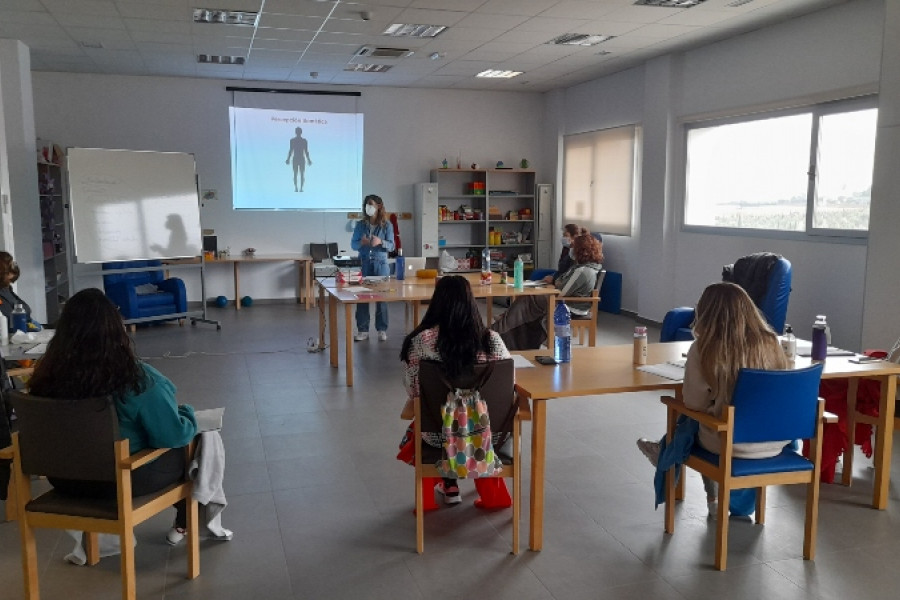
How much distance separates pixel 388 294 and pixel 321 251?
15.1 ft

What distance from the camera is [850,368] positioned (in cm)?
333

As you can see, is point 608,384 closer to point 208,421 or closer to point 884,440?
point 884,440

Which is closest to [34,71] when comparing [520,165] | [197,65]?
[197,65]

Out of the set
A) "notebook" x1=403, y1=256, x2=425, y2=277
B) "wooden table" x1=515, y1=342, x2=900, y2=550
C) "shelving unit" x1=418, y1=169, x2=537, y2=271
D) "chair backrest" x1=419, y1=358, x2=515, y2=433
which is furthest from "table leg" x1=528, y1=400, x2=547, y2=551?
"shelving unit" x1=418, y1=169, x2=537, y2=271

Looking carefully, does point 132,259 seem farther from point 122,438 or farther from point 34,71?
point 122,438

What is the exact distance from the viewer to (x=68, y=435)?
7.63 feet

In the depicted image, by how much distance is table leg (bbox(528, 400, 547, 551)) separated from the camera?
2.96m

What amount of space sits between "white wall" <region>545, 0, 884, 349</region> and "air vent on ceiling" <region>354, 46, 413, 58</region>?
9.40 feet

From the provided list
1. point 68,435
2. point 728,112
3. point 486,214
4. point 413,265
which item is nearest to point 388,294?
point 413,265

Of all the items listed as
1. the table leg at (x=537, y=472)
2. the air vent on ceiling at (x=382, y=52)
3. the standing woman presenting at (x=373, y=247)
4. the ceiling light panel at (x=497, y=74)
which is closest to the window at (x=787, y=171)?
the ceiling light panel at (x=497, y=74)

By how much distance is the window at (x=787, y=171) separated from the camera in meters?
6.00

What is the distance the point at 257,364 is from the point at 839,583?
4889mm

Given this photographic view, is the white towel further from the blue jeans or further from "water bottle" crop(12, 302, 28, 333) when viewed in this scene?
the blue jeans

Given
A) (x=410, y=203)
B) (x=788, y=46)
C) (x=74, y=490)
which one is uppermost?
(x=788, y=46)
